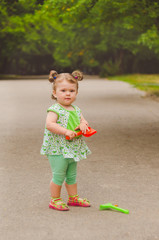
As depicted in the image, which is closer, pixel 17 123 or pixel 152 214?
pixel 152 214

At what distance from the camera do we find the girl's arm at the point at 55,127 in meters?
4.02

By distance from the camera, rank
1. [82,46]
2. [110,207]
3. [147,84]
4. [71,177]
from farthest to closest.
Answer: [82,46] < [147,84] < [71,177] < [110,207]

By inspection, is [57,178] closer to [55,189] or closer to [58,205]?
[55,189]

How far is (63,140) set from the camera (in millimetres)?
4152

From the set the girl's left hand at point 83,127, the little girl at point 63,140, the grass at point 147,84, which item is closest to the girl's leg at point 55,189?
the little girl at point 63,140

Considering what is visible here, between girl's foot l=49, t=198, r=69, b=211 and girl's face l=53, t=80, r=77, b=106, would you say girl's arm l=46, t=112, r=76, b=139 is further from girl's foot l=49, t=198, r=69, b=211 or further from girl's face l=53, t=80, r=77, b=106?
girl's foot l=49, t=198, r=69, b=211

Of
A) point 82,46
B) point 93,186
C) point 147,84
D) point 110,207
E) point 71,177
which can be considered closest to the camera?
point 110,207

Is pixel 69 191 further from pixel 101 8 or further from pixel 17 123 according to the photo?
pixel 101 8

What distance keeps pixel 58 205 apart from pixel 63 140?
1.90 feet

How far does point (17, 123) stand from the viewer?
10.2 meters

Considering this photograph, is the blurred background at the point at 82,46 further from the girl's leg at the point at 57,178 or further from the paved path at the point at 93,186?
the girl's leg at the point at 57,178

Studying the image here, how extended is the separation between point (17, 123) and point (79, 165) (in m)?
4.41

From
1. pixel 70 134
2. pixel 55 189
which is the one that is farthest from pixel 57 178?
pixel 70 134

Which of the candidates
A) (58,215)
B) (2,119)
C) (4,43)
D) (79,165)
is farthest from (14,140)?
(4,43)
